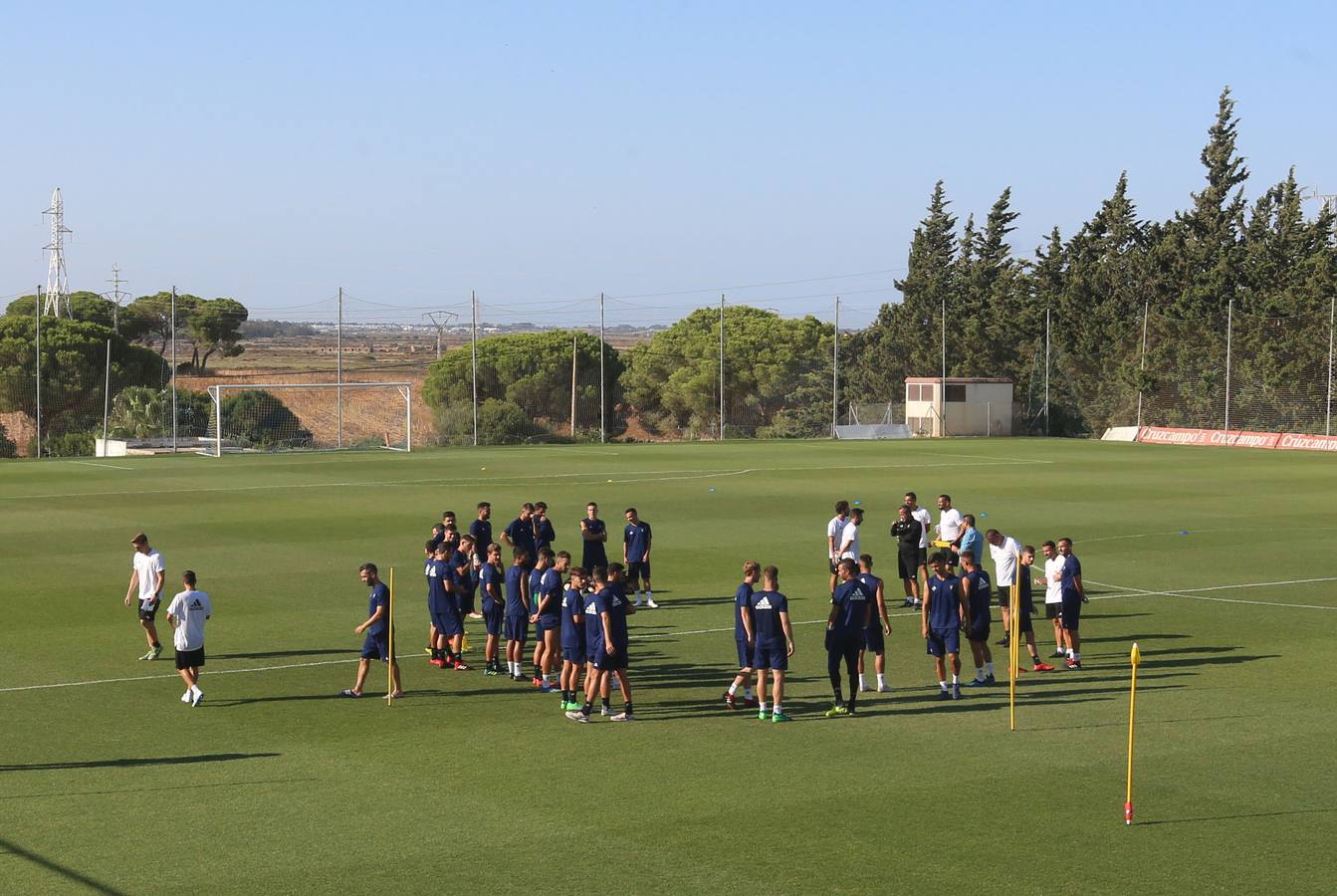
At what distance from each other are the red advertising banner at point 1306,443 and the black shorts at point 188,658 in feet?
185

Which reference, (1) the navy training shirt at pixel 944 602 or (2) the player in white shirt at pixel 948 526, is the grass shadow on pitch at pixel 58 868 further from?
(2) the player in white shirt at pixel 948 526

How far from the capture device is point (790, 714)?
16.8m

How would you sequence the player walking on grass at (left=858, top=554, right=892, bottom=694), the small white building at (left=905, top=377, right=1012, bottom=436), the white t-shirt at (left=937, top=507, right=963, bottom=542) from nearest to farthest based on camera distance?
1. the player walking on grass at (left=858, top=554, right=892, bottom=694)
2. the white t-shirt at (left=937, top=507, right=963, bottom=542)
3. the small white building at (left=905, top=377, right=1012, bottom=436)

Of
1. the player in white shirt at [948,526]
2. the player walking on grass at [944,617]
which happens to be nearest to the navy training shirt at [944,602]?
the player walking on grass at [944,617]

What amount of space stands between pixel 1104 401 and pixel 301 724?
217 feet

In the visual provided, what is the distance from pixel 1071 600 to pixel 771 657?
5329mm

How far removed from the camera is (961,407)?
77688 millimetres

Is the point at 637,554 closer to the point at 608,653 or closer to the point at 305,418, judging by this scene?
the point at 608,653

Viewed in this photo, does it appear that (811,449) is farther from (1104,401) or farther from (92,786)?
(92,786)

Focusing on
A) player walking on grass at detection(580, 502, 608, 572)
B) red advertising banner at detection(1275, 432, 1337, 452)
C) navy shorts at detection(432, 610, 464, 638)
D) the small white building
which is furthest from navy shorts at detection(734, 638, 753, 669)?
the small white building

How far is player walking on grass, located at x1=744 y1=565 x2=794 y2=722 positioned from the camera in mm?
16375

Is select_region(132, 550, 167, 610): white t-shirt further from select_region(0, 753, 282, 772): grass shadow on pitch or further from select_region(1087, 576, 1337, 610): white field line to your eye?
select_region(1087, 576, 1337, 610): white field line

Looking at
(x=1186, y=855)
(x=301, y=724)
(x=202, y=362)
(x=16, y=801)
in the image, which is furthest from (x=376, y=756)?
(x=202, y=362)

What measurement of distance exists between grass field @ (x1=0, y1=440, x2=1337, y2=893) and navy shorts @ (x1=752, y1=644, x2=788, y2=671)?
688mm
